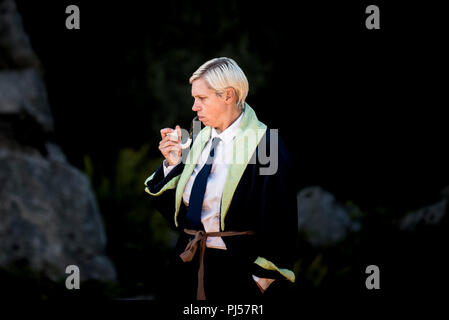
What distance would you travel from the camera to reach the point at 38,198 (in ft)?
20.0

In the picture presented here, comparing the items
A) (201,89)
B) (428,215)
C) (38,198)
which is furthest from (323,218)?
(201,89)

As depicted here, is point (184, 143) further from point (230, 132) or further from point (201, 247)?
point (201, 247)

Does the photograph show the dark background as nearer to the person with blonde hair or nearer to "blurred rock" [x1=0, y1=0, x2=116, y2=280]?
"blurred rock" [x1=0, y1=0, x2=116, y2=280]

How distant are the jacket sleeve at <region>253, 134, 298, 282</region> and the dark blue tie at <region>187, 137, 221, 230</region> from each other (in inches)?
10.9

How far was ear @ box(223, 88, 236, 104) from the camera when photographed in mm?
2707

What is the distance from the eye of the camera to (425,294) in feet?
19.4

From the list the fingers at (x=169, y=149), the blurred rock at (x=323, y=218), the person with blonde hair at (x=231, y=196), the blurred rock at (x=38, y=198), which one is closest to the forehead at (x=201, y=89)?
the person with blonde hair at (x=231, y=196)

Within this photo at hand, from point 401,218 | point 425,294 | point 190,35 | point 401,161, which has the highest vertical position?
point 190,35

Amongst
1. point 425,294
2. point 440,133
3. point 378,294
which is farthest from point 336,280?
point 440,133

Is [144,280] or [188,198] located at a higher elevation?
[188,198]

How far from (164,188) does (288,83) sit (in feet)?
17.3

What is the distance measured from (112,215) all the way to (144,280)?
4.36 feet

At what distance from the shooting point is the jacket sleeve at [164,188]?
9.42 feet

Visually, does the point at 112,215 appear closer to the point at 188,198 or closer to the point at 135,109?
the point at 135,109
